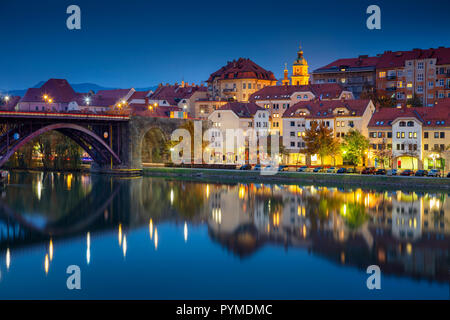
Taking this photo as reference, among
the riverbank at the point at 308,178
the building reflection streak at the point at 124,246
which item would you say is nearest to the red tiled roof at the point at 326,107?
the riverbank at the point at 308,178

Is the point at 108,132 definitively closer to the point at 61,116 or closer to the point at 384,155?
the point at 61,116

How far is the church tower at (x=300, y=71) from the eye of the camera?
11688cm

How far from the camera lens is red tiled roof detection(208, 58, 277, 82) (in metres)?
111

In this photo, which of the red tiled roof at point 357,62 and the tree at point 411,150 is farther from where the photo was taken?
the red tiled roof at point 357,62

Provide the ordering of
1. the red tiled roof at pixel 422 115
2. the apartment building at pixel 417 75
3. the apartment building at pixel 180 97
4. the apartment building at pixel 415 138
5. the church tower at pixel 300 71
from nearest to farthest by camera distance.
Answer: the apartment building at pixel 415 138
the red tiled roof at pixel 422 115
the apartment building at pixel 417 75
the apartment building at pixel 180 97
the church tower at pixel 300 71

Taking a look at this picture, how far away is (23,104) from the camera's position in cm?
12694

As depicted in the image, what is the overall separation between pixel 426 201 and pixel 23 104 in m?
97.9

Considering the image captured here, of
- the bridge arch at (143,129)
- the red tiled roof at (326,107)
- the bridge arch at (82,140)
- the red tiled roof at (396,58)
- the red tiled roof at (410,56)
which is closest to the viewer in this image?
the bridge arch at (82,140)

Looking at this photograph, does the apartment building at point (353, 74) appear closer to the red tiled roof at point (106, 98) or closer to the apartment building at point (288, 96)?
the apartment building at point (288, 96)

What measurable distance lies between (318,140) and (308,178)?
32.0ft

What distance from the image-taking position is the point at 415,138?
68875mm

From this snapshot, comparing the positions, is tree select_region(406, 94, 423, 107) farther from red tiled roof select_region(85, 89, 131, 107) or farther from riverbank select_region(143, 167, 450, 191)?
red tiled roof select_region(85, 89, 131, 107)

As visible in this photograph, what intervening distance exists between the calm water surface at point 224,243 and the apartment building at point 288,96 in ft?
108

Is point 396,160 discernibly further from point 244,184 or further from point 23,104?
point 23,104
